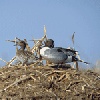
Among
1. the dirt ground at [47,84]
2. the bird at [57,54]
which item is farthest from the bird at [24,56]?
the dirt ground at [47,84]

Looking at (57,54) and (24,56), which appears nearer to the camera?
(57,54)

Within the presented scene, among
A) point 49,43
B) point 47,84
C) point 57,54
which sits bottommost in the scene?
point 47,84

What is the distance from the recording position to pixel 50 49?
10.2 metres

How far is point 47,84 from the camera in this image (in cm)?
881

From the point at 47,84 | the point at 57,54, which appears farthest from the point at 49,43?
the point at 47,84

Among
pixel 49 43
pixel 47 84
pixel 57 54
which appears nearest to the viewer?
pixel 47 84

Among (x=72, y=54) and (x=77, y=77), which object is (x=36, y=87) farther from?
(x=72, y=54)

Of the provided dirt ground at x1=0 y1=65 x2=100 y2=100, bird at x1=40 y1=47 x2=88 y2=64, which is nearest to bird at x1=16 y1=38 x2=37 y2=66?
bird at x1=40 y1=47 x2=88 y2=64

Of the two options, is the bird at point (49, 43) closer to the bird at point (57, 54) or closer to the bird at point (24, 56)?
the bird at point (57, 54)

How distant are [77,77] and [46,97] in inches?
50.0

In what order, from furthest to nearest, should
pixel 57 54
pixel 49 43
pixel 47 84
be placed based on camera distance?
pixel 49 43 < pixel 57 54 < pixel 47 84

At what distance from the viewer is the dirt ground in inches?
339

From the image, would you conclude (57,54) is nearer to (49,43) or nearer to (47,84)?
(49,43)

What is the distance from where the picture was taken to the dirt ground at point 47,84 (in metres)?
8.60
